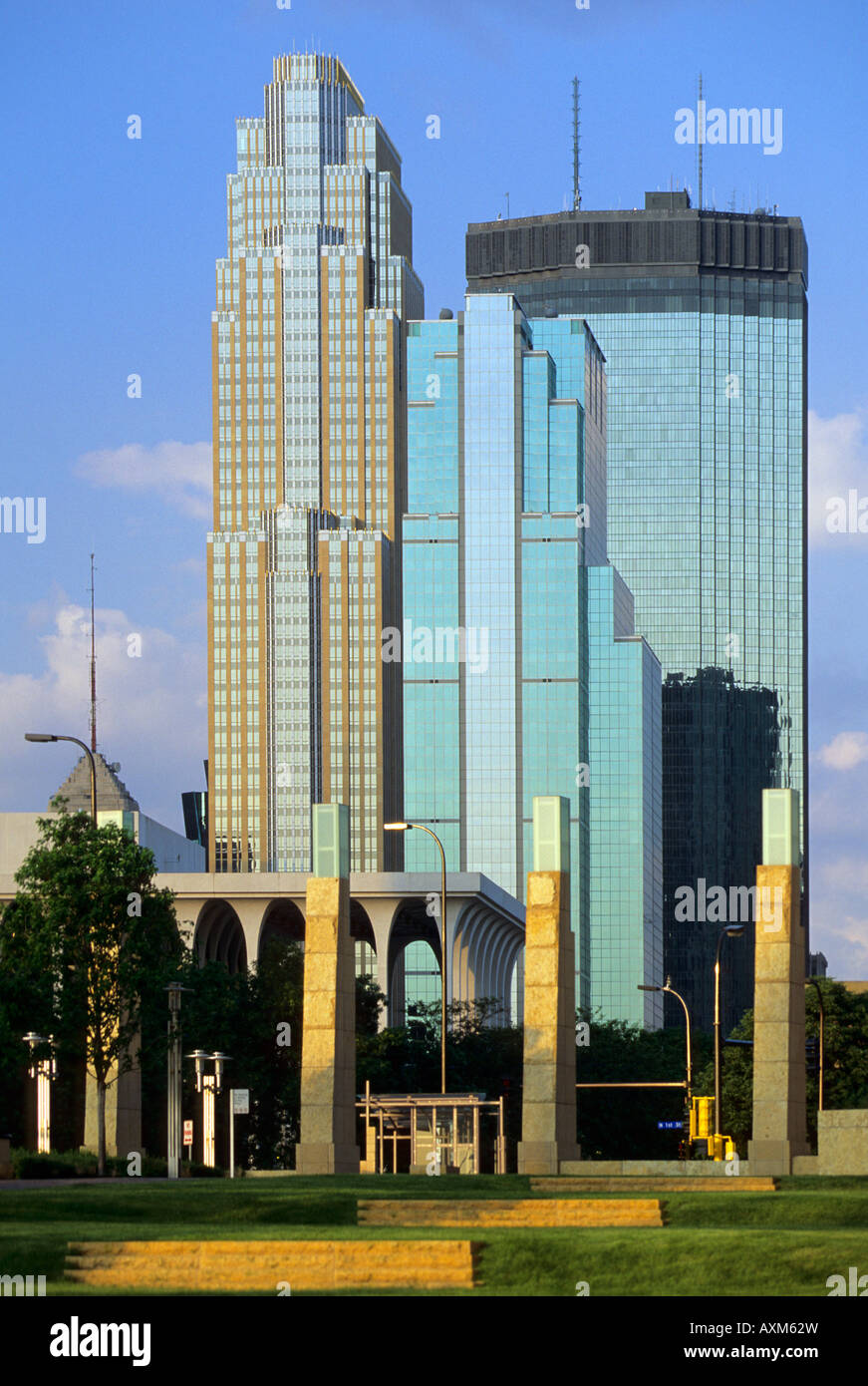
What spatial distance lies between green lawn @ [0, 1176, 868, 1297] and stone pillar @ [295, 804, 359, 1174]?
685 inches

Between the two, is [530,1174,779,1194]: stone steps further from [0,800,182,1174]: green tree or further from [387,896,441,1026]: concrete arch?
[387,896,441,1026]: concrete arch

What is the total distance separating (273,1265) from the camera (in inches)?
1092

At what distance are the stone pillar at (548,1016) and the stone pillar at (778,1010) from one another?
5.07m

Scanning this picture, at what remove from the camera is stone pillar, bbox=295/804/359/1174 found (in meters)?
57.2

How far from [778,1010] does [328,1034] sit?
12167 millimetres

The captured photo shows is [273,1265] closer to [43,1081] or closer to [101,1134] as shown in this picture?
[101,1134]

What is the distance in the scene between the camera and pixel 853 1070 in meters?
92.2

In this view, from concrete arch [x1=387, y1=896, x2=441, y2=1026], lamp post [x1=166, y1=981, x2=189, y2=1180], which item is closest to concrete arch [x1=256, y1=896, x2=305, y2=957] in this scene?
concrete arch [x1=387, y1=896, x2=441, y2=1026]

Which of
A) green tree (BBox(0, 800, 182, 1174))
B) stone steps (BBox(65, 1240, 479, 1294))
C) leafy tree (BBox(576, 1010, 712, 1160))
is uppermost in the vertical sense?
green tree (BBox(0, 800, 182, 1174))

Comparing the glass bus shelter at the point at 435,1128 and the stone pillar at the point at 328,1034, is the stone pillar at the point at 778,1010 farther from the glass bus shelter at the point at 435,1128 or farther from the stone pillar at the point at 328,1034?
the stone pillar at the point at 328,1034

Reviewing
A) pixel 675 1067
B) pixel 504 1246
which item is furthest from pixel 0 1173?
pixel 675 1067

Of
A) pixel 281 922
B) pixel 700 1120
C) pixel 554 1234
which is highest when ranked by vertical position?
pixel 281 922

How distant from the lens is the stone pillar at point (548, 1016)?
187ft

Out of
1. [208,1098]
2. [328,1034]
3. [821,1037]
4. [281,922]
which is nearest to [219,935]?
[281,922]
